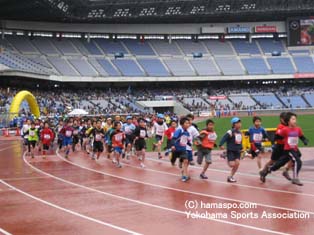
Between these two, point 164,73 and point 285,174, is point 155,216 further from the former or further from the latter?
point 164,73

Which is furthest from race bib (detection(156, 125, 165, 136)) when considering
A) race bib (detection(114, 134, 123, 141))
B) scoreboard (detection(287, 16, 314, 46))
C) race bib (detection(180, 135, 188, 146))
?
scoreboard (detection(287, 16, 314, 46))

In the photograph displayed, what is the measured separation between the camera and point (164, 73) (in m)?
68.9

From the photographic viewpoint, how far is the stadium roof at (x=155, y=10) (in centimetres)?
5688

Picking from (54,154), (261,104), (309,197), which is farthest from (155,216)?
(261,104)

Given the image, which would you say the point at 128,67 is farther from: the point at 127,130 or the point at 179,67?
the point at 127,130

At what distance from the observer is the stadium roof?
187 feet

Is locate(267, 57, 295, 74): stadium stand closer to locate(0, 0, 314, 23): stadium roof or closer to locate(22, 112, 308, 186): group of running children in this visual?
locate(0, 0, 314, 23): stadium roof

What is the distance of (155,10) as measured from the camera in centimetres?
6531

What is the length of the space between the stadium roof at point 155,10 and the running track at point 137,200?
137 feet

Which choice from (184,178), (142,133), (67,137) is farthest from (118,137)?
(67,137)

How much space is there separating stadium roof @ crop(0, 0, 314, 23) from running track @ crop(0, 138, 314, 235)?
41.7m

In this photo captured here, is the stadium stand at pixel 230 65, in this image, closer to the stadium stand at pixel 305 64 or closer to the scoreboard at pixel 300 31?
the stadium stand at pixel 305 64

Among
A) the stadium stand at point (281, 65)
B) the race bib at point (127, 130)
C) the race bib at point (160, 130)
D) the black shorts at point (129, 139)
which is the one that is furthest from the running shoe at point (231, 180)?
the stadium stand at point (281, 65)

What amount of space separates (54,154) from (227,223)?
51.2 ft
